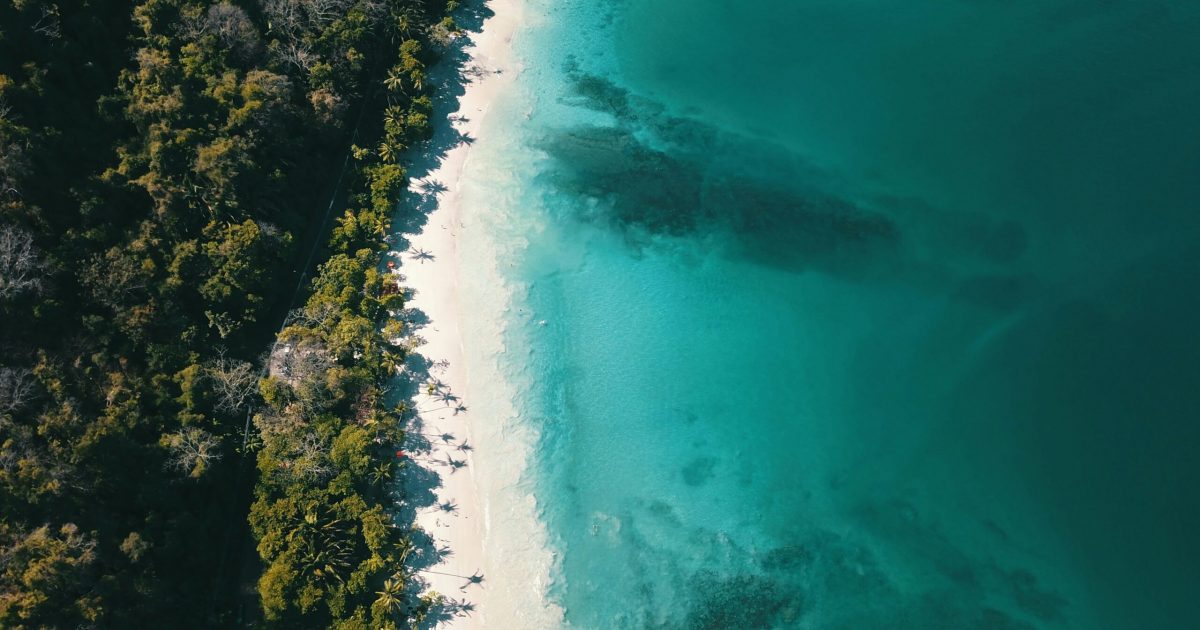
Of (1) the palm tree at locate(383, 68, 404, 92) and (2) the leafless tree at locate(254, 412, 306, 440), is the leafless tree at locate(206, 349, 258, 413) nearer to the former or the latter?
(2) the leafless tree at locate(254, 412, 306, 440)

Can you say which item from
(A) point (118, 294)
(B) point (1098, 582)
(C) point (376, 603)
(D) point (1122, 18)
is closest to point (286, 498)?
(C) point (376, 603)

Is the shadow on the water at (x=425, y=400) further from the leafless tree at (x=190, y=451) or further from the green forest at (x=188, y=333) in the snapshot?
the leafless tree at (x=190, y=451)

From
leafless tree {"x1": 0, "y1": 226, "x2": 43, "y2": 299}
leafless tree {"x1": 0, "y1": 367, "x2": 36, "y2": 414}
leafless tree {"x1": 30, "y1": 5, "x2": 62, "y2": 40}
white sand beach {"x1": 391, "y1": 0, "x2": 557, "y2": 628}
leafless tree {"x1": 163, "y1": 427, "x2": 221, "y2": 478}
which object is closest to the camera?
leafless tree {"x1": 0, "y1": 367, "x2": 36, "y2": 414}

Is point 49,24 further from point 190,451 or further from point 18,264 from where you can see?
point 190,451

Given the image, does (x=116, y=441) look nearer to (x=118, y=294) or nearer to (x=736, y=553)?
(x=118, y=294)

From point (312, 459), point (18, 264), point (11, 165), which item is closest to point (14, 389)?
point (18, 264)

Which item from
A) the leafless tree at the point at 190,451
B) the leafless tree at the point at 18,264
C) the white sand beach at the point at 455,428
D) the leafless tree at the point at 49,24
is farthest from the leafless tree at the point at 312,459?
the leafless tree at the point at 49,24

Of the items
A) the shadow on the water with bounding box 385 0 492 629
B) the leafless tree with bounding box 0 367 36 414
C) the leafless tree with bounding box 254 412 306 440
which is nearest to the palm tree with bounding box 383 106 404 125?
the shadow on the water with bounding box 385 0 492 629
